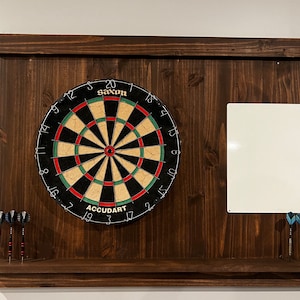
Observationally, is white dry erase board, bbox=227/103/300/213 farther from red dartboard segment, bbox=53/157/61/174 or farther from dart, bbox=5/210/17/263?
dart, bbox=5/210/17/263

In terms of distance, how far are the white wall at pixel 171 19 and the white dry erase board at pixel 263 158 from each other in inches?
15.7

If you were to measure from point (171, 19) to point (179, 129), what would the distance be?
57 cm

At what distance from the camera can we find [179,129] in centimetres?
243

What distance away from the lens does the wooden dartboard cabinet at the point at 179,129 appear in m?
2.38

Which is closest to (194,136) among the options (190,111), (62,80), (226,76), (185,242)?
(190,111)

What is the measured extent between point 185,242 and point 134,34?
1088 mm

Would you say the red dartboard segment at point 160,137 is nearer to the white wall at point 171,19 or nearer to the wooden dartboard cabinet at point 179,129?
the wooden dartboard cabinet at point 179,129

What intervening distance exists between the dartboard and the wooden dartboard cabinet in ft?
0.18

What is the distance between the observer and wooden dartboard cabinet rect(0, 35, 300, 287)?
2.38 metres

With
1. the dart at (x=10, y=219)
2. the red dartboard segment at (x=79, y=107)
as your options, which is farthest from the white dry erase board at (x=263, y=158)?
the dart at (x=10, y=219)

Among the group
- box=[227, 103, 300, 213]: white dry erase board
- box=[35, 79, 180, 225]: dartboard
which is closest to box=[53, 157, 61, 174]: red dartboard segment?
box=[35, 79, 180, 225]: dartboard

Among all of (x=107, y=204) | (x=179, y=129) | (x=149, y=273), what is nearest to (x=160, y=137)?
(x=179, y=129)

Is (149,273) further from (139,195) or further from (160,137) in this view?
(160,137)

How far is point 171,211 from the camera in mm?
2408
